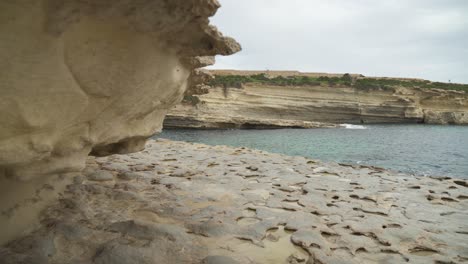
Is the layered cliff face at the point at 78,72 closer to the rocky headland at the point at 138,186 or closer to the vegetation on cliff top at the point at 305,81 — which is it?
the rocky headland at the point at 138,186

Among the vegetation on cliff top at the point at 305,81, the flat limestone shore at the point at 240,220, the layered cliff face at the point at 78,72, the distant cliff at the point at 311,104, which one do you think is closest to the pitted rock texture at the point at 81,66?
the layered cliff face at the point at 78,72

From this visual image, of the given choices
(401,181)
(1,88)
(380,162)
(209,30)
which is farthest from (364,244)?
(380,162)

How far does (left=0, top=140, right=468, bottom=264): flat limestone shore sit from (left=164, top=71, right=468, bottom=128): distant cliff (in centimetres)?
2535

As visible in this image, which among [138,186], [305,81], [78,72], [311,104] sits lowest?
[311,104]

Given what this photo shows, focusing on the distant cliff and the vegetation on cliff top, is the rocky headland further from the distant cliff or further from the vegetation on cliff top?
the vegetation on cliff top

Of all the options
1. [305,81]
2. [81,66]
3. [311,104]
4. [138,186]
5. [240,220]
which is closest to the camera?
[81,66]

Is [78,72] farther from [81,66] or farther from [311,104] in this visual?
[311,104]

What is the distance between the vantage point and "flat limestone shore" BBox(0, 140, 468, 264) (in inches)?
119

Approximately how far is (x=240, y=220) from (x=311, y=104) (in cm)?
3285

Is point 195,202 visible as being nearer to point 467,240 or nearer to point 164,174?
point 164,174

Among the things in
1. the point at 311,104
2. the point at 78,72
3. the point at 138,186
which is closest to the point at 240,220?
the point at 138,186

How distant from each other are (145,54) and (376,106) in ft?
125

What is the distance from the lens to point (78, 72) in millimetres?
2357

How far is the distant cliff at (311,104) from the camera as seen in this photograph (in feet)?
106
